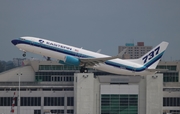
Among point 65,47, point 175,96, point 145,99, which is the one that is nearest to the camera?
point 65,47

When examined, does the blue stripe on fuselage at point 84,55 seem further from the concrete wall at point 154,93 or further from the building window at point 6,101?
the building window at point 6,101

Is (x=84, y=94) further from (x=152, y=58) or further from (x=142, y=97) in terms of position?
(x=152, y=58)

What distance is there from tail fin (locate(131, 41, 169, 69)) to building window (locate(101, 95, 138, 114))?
823 centimetres

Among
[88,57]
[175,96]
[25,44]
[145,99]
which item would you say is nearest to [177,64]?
[175,96]

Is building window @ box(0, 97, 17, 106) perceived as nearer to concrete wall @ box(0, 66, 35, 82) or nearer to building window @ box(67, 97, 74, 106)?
building window @ box(67, 97, 74, 106)

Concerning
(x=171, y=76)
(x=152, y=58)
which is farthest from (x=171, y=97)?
(x=171, y=76)

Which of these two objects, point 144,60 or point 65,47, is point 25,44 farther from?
point 144,60

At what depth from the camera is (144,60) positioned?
145 metres

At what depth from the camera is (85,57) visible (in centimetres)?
13838

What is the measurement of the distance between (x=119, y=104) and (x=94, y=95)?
623cm

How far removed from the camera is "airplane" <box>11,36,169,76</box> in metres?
134

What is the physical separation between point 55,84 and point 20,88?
12096 millimetres

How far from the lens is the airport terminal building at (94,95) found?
142m

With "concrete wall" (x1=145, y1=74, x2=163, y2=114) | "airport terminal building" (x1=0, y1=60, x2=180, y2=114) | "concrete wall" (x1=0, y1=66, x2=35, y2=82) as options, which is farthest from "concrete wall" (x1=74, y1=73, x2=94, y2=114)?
"concrete wall" (x1=0, y1=66, x2=35, y2=82)
